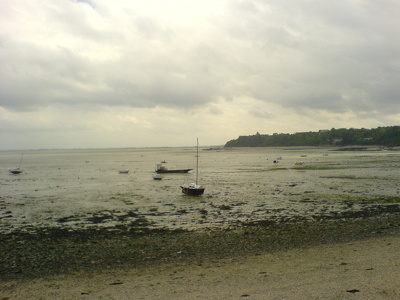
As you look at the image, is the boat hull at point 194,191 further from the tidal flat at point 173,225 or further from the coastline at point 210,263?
the coastline at point 210,263

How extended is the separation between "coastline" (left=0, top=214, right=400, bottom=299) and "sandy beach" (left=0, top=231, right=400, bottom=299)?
0.10 ft

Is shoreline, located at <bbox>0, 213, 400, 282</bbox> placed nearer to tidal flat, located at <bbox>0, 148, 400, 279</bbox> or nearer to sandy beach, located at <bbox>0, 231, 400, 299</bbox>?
tidal flat, located at <bbox>0, 148, 400, 279</bbox>

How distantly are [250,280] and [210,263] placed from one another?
8.92 feet

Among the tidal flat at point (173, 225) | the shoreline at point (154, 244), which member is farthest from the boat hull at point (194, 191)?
the shoreline at point (154, 244)

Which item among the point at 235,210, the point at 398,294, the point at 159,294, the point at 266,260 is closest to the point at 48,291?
the point at 159,294

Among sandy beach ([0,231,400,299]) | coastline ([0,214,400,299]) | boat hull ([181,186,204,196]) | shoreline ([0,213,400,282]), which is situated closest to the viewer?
sandy beach ([0,231,400,299])

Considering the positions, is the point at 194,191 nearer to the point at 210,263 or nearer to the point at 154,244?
the point at 154,244

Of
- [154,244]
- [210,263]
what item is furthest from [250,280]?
[154,244]

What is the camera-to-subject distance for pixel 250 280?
11.2 m

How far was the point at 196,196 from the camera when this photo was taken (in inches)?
1364

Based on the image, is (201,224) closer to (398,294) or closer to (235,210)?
(235,210)

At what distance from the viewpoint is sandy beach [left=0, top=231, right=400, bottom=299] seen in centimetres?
994

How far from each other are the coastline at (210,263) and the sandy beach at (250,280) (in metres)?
0.03

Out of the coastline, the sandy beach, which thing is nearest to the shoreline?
the coastline
